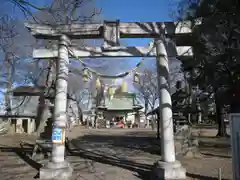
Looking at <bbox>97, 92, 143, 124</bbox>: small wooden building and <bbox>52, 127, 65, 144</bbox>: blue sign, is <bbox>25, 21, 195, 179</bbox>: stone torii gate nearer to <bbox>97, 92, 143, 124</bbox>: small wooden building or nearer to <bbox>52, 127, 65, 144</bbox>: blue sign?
<bbox>52, 127, 65, 144</bbox>: blue sign

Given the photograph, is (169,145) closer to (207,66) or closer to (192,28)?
(192,28)

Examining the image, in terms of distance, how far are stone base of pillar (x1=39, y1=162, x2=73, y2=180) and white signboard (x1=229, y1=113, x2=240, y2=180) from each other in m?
4.21

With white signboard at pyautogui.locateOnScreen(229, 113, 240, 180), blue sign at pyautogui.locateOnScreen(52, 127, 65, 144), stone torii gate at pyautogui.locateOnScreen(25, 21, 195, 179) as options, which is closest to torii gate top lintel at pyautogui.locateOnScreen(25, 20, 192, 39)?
stone torii gate at pyautogui.locateOnScreen(25, 21, 195, 179)

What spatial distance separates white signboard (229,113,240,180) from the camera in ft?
15.0

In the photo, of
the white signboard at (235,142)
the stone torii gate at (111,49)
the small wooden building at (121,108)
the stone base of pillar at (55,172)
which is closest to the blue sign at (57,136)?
the stone torii gate at (111,49)

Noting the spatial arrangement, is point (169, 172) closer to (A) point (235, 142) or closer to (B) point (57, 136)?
(A) point (235, 142)

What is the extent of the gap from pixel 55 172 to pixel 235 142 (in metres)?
4.58

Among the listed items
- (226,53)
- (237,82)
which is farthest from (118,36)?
(237,82)

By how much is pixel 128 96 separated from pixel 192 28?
86.4 ft

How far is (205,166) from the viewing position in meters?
7.51

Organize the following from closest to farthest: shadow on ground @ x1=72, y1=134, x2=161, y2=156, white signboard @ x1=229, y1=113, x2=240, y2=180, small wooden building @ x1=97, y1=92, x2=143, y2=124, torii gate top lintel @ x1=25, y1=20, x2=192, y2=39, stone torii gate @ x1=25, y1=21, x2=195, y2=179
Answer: white signboard @ x1=229, y1=113, x2=240, y2=180, stone torii gate @ x1=25, y1=21, x2=195, y2=179, torii gate top lintel @ x1=25, y1=20, x2=192, y2=39, shadow on ground @ x1=72, y1=134, x2=161, y2=156, small wooden building @ x1=97, y1=92, x2=143, y2=124

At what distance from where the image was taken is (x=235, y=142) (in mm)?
4684

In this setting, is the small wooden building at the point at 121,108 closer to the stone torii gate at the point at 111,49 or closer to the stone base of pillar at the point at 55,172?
the stone torii gate at the point at 111,49

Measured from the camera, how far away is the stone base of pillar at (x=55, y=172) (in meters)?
5.69
